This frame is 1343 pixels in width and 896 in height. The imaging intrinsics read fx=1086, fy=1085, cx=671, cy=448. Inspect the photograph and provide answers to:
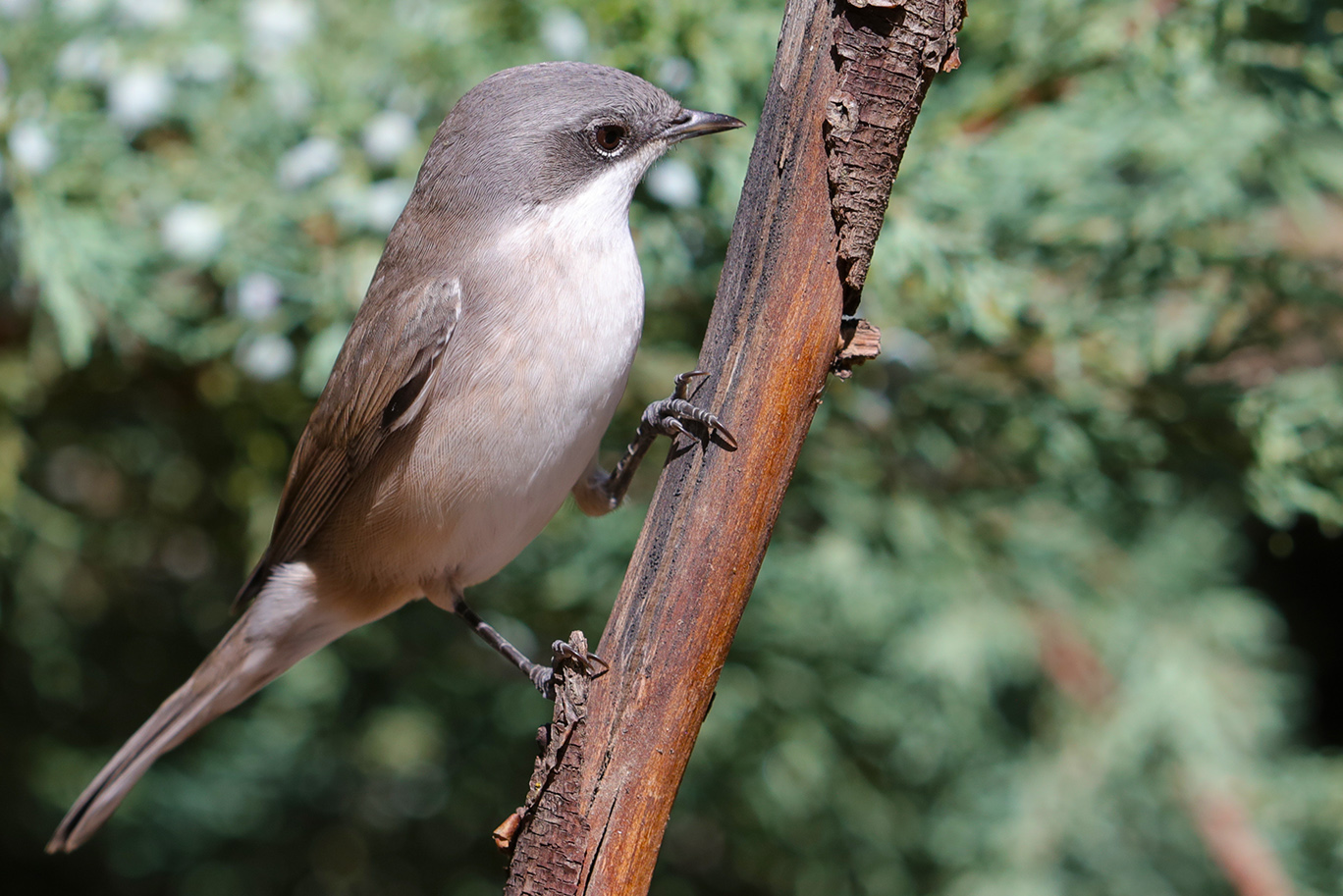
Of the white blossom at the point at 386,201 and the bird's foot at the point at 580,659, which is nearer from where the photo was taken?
the bird's foot at the point at 580,659

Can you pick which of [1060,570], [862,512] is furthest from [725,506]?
[1060,570]

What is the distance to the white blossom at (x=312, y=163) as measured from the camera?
10.4ft

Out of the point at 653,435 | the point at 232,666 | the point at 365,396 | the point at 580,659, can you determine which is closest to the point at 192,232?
the point at 365,396

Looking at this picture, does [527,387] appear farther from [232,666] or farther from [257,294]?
[257,294]

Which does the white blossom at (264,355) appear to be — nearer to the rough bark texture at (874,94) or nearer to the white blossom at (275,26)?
the white blossom at (275,26)

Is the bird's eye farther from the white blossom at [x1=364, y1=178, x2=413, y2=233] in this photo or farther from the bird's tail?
the bird's tail

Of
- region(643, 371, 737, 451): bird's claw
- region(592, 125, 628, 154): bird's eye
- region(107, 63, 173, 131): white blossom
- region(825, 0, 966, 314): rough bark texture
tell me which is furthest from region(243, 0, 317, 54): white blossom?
region(825, 0, 966, 314): rough bark texture

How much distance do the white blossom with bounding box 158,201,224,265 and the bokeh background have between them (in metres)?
0.02

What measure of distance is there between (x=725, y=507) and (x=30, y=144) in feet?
8.17

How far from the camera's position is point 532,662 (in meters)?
2.51

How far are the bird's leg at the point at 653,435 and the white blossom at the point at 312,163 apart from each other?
1.27 metres

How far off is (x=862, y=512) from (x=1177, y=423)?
96 centimetres

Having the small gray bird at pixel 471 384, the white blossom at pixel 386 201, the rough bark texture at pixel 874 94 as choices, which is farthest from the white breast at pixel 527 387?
the white blossom at pixel 386 201

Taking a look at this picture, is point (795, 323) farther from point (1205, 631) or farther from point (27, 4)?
point (27, 4)
